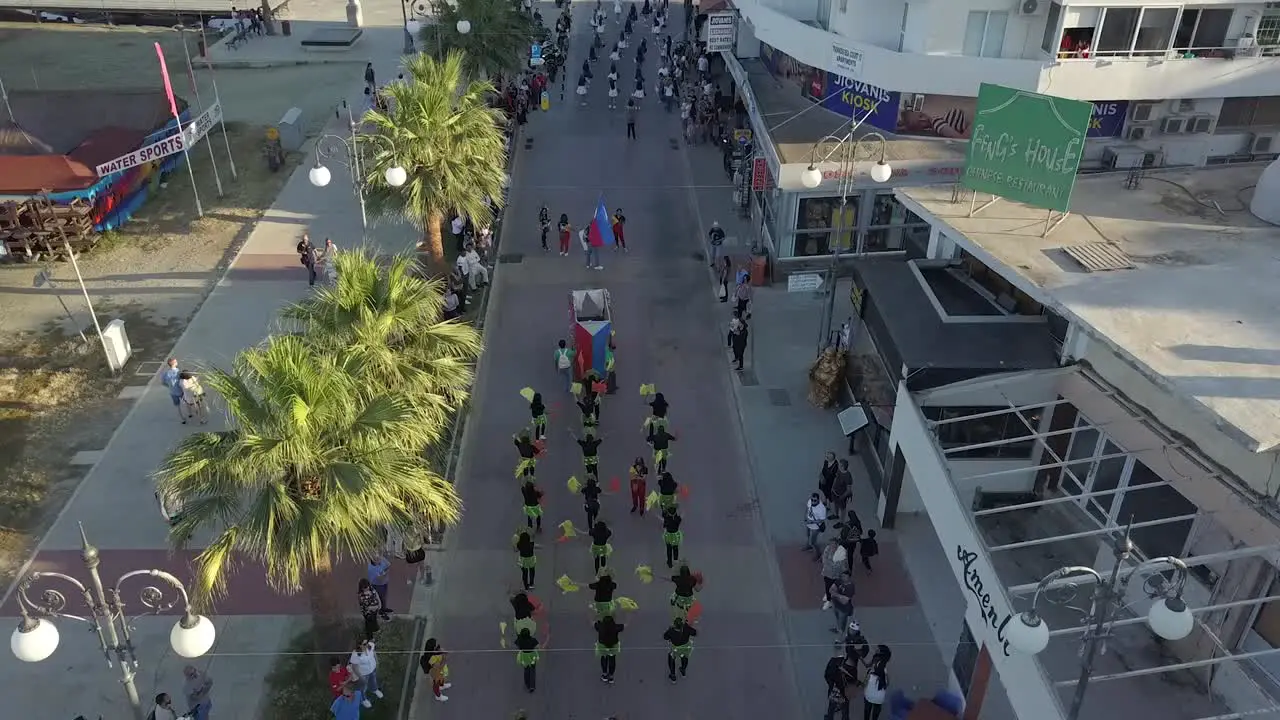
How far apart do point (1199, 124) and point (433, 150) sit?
20000mm

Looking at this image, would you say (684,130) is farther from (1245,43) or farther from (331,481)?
(331,481)

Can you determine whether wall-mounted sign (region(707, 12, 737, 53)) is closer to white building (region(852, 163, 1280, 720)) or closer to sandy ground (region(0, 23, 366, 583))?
sandy ground (region(0, 23, 366, 583))

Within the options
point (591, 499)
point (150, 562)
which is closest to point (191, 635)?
point (591, 499)

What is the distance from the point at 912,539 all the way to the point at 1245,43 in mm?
15589

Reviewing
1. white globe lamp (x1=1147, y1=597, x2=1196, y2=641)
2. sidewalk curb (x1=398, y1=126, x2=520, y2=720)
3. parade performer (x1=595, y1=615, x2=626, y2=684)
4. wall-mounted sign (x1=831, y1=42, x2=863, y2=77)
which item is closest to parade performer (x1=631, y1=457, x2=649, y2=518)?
sidewalk curb (x1=398, y1=126, x2=520, y2=720)

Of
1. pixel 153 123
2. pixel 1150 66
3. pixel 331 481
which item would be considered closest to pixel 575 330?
pixel 331 481

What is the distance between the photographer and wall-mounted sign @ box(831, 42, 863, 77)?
2411cm

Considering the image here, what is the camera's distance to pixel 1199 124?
24.5m

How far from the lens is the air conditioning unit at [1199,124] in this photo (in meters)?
24.4

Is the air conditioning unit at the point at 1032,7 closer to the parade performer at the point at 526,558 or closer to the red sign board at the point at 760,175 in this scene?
the red sign board at the point at 760,175

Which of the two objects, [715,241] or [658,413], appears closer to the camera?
[658,413]

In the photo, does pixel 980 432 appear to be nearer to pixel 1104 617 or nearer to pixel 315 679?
pixel 1104 617

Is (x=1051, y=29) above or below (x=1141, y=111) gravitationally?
above

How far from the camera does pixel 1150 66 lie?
876 inches
